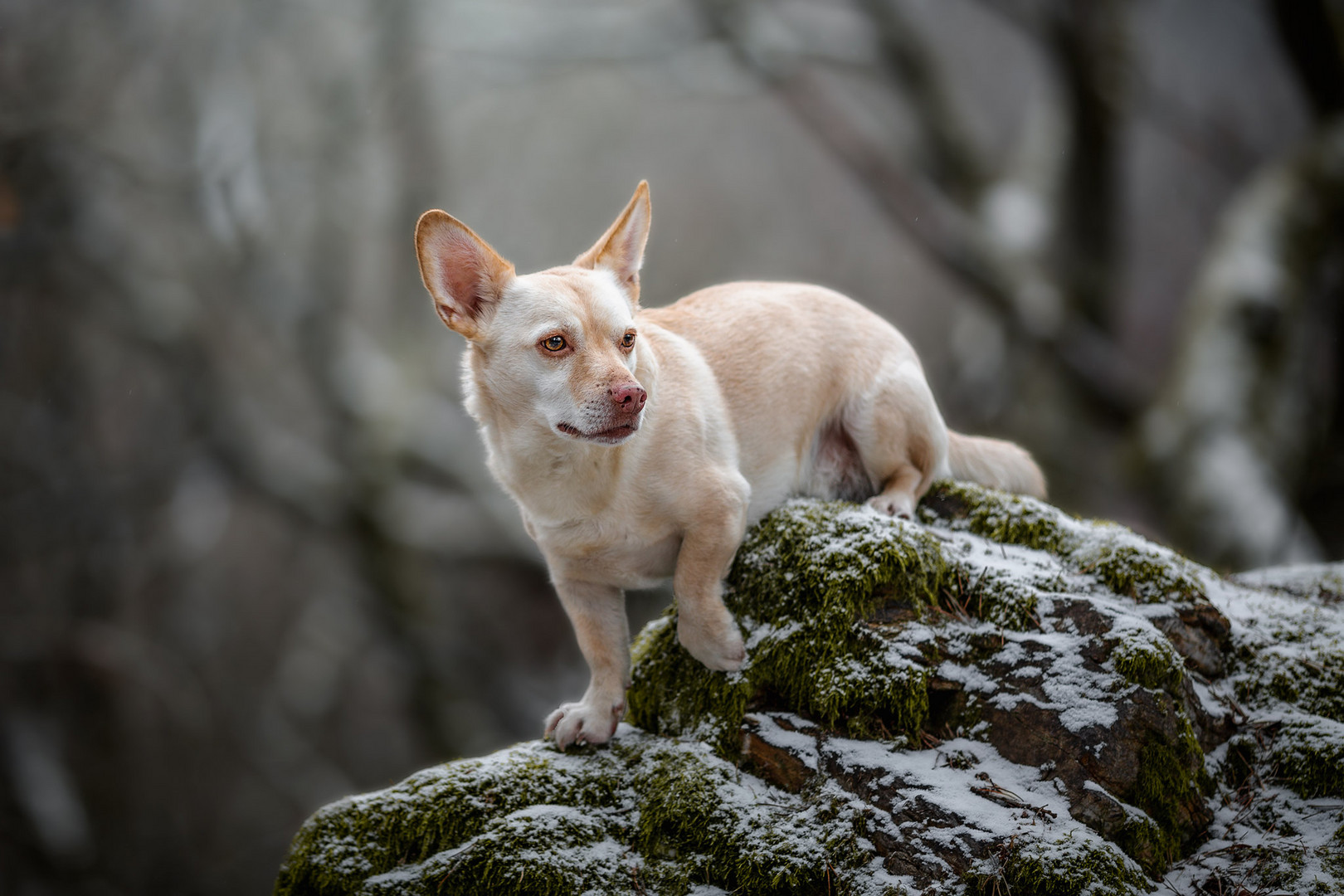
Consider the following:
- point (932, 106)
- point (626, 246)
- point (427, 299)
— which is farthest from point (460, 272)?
point (427, 299)

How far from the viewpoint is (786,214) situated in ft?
49.2

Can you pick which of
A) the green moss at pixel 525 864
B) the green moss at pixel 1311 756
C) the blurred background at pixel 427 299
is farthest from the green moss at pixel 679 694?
the blurred background at pixel 427 299

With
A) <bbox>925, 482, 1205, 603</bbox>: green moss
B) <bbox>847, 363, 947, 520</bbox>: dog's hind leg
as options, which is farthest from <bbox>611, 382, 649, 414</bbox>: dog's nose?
<bbox>925, 482, 1205, 603</bbox>: green moss

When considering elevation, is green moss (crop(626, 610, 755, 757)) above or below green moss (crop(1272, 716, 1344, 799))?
below

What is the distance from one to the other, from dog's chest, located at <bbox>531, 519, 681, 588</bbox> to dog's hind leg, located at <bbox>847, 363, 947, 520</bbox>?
103 cm

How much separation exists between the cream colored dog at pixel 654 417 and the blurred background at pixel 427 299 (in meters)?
6.22

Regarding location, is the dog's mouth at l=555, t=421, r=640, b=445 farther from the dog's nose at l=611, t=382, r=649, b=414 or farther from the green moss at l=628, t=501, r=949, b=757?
the green moss at l=628, t=501, r=949, b=757

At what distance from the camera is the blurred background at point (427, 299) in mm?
10266

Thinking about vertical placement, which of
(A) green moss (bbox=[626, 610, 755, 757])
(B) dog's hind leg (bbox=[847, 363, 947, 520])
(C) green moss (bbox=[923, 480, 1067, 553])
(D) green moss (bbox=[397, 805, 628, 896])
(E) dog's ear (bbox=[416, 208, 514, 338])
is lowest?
(D) green moss (bbox=[397, 805, 628, 896])

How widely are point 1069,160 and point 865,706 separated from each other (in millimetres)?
9629

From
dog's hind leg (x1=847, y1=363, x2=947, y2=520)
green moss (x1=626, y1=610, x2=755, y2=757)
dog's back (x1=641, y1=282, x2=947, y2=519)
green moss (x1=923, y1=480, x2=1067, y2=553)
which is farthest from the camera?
dog's hind leg (x1=847, y1=363, x2=947, y2=520)

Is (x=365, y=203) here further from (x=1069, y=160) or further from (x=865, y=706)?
(x=865, y=706)

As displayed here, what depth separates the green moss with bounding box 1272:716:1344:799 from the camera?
10.4ft

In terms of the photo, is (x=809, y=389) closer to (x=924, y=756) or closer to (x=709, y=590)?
(x=709, y=590)
